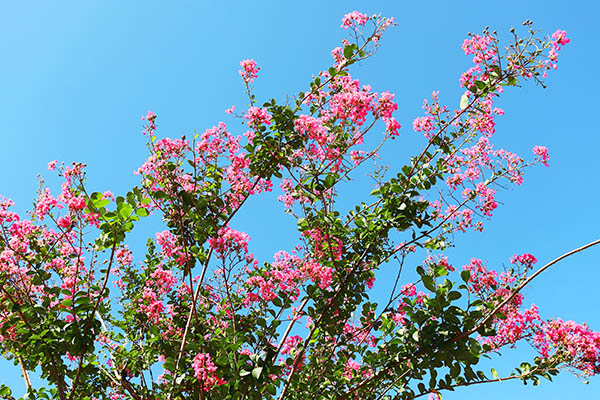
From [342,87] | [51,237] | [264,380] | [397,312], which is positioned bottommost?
[264,380]

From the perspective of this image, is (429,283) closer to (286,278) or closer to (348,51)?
(286,278)

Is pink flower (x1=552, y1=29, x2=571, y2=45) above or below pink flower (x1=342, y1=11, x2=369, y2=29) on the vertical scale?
below

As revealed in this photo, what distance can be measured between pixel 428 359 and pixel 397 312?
3.10 feet

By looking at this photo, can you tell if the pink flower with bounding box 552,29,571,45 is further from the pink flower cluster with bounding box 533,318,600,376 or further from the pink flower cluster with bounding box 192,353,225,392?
the pink flower cluster with bounding box 192,353,225,392

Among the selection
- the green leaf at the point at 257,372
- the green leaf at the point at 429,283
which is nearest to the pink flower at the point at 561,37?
the green leaf at the point at 429,283

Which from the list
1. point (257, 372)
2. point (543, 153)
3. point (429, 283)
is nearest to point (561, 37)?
point (543, 153)

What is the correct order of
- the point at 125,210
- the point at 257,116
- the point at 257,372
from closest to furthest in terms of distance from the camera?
the point at 257,372, the point at 125,210, the point at 257,116

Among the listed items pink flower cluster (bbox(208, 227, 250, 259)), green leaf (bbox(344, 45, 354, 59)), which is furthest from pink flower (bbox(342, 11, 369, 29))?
pink flower cluster (bbox(208, 227, 250, 259))

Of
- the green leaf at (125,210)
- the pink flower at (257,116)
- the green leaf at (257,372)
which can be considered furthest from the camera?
the pink flower at (257,116)

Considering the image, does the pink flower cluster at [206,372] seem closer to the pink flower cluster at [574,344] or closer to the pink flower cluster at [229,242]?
Answer: the pink flower cluster at [229,242]

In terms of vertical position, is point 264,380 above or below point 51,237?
below

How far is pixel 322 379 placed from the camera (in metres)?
4.28

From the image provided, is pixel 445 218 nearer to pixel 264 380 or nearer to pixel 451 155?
pixel 451 155

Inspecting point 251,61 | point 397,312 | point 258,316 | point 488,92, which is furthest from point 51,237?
point 488,92
